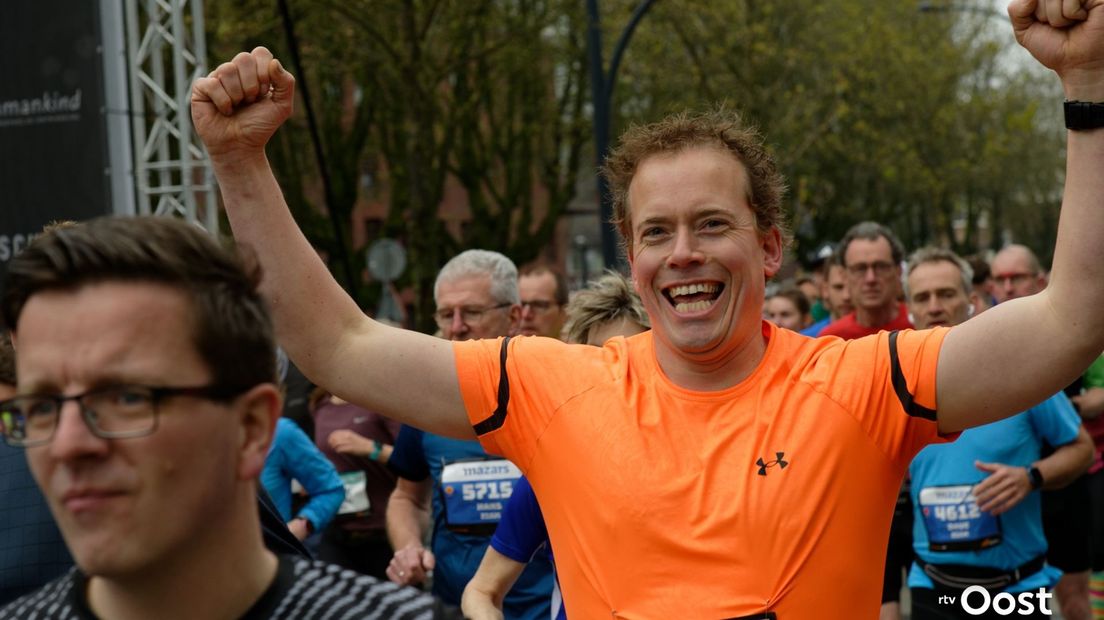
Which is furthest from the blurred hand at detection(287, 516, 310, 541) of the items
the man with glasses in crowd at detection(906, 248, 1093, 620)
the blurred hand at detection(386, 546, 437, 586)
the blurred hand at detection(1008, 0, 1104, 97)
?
the blurred hand at detection(1008, 0, 1104, 97)

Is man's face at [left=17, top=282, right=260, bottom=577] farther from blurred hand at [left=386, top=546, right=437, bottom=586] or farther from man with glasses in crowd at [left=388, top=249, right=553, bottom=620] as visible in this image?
man with glasses in crowd at [left=388, top=249, right=553, bottom=620]

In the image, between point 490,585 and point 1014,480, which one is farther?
point 1014,480

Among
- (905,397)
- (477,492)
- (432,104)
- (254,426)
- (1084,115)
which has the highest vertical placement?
(432,104)

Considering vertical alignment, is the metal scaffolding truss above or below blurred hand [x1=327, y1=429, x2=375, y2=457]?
above

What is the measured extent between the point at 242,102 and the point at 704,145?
98 centimetres

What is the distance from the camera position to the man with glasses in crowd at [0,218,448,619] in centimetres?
174

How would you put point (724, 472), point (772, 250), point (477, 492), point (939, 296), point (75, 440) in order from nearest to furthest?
point (75, 440)
point (724, 472)
point (772, 250)
point (477, 492)
point (939, 296)

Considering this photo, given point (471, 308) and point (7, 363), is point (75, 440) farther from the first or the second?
point (471, 308)

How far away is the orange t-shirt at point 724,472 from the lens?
2777mm

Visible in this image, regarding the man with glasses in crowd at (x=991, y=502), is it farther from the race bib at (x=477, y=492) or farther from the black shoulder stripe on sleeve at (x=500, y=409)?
the black shoulder stripe on sleeve at (x=500, y=409)

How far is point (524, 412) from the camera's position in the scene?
3041 millimetres

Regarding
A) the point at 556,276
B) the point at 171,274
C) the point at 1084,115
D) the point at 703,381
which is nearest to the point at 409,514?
the point at 556,276

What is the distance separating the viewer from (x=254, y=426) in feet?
6.18

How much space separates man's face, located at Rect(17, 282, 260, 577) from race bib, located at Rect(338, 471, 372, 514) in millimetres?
5415
